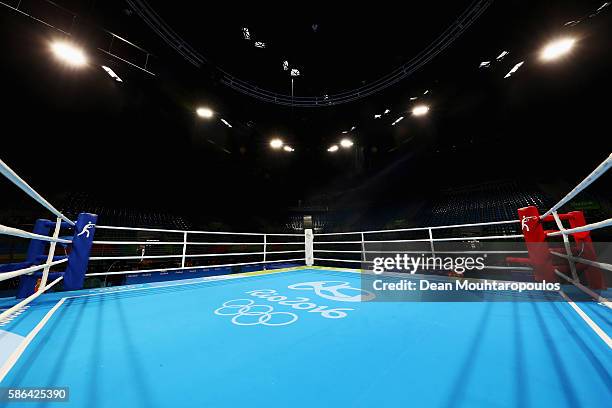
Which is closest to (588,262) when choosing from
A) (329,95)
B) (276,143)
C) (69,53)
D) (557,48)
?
(557,48)

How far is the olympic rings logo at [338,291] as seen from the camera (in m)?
1.98

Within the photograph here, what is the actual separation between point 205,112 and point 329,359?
241 inches

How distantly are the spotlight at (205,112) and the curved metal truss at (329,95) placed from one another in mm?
883

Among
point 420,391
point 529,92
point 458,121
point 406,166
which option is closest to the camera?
point 420,391

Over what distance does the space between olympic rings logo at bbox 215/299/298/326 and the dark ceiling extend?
4738mm

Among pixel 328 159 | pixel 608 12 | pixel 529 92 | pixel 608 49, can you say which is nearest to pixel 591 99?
pixel 529 92

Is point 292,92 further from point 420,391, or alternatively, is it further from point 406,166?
point 406,166

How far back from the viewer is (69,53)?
3857 mm

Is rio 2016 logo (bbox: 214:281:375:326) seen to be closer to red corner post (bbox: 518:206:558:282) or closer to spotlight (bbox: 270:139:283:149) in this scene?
red corner post (bbox: 518:206:558:282)

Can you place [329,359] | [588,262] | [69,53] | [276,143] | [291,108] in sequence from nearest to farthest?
[329,359]
[588,262]
[69,53]
[291,108]
[276,143]

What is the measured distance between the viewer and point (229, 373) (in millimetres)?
852

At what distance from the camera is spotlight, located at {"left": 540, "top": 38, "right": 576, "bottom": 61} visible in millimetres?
4117

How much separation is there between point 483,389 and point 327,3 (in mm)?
5352

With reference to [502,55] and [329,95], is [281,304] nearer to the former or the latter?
[329,95]
